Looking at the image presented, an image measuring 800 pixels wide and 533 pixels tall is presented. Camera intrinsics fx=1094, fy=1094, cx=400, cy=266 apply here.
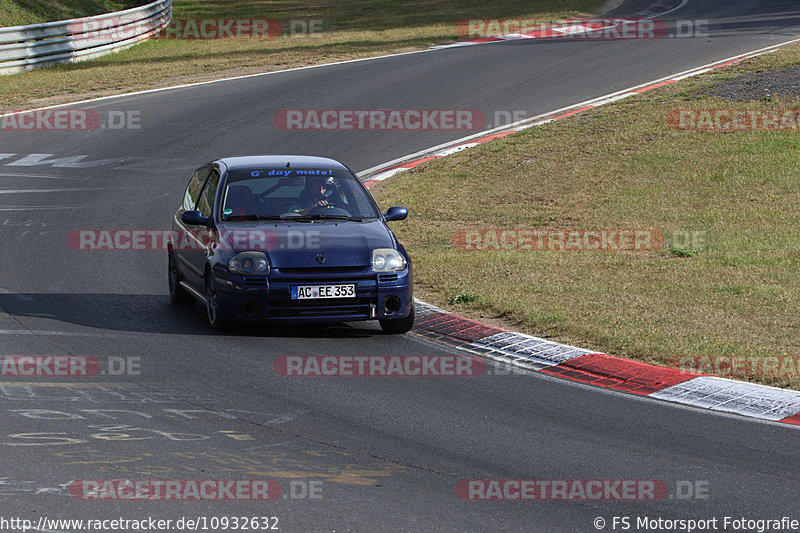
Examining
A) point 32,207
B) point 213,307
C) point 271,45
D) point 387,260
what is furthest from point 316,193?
point 271,45

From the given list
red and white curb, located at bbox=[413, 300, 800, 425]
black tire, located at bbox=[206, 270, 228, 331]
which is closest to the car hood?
black tire, located at bbox=[206, 270, 228, 331]

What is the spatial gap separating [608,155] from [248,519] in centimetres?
1384

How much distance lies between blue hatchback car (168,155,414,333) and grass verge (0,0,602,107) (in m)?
14.1

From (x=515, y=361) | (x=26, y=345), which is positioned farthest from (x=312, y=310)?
(x=26, y=345)

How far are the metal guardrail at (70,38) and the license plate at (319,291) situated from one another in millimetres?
19377

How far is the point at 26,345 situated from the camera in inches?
365

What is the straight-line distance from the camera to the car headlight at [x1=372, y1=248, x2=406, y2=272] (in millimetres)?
9781

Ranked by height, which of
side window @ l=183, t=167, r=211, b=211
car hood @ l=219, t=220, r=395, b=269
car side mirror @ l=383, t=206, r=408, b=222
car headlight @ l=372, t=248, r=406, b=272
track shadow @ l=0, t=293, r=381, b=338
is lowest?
track shadow @ l=0, t=293, r=381, b=338

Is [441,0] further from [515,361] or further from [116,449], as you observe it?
[116,449]

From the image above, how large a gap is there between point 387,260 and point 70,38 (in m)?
21.1

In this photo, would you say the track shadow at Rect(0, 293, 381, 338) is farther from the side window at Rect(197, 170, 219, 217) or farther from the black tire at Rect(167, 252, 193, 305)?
the side window at Rect(197, 170, 219, 217)

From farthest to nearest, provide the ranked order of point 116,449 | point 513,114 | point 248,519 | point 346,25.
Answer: point 346,25, point 513,114, point 116,449, point 248,519

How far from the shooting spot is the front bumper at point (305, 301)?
9.50 meters

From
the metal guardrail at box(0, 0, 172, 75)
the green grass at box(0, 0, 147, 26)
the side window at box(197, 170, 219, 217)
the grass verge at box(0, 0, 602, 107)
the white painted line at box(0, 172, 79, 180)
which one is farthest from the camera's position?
the green grass at box(0, 0, 147, 26)
